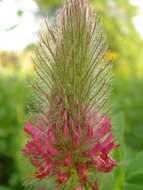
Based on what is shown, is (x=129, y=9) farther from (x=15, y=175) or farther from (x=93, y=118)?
(x=93, y=118)

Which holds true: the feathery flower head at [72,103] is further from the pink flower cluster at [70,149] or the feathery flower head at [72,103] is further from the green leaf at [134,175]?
the green leaf at [134,175]

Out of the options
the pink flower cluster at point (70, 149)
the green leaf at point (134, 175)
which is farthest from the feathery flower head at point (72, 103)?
the green leaf at point (134, 175)

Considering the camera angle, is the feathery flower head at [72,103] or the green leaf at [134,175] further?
the green leaf at [134,175]

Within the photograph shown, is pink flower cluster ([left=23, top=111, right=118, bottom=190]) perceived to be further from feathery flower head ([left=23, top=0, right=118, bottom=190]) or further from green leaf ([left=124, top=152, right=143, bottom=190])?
green leaf ([left=124, top=152, right=143, bottom=190])

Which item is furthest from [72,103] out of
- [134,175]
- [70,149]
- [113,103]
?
[113,103]

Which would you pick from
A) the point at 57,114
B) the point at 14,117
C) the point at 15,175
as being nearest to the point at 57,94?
the point at 57,114

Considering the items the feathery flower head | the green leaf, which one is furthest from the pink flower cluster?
the green leaf

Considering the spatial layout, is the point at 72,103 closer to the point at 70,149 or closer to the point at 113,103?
the point at 70,149

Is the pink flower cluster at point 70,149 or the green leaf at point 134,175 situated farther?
the green leaf at point 134,175
